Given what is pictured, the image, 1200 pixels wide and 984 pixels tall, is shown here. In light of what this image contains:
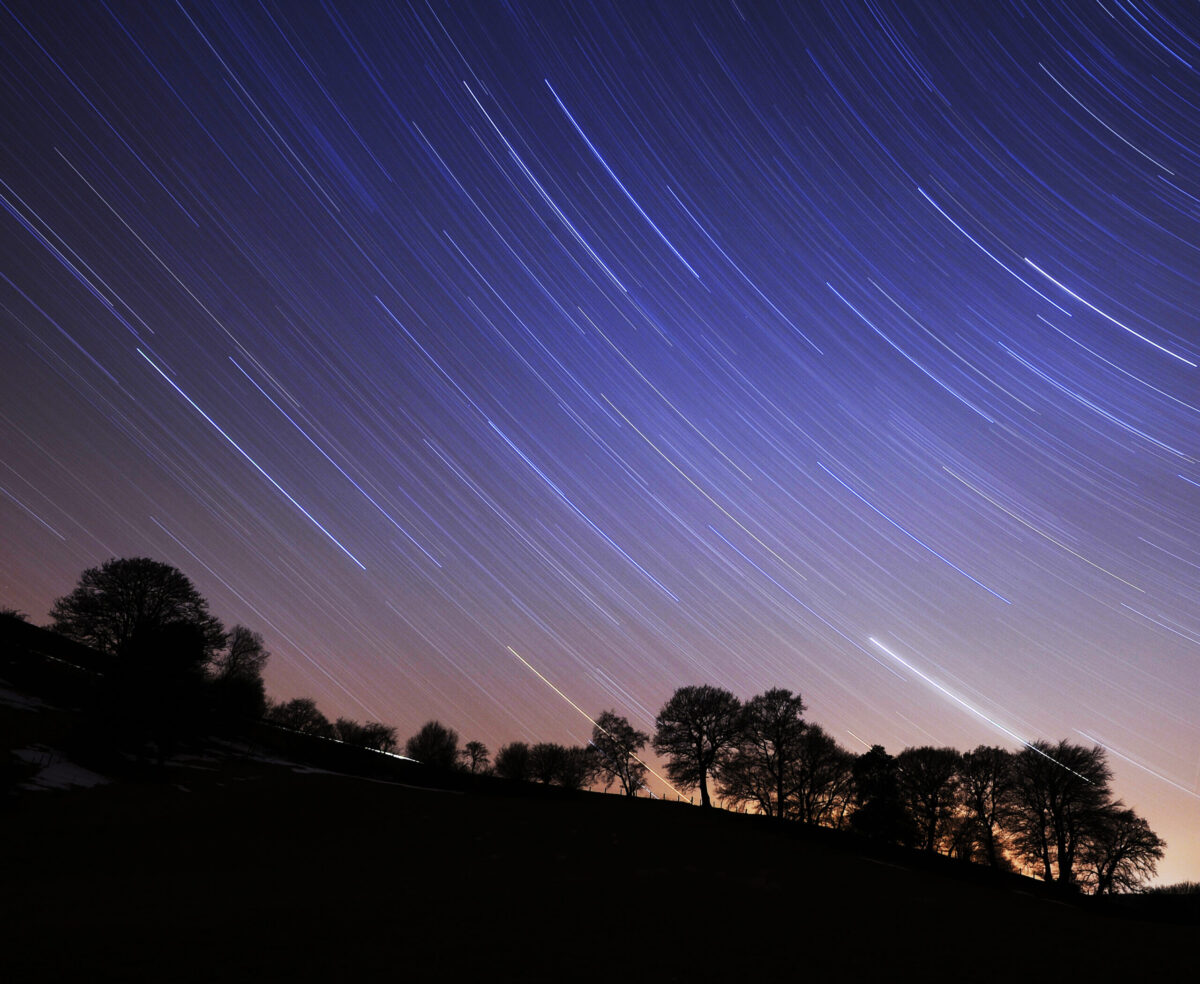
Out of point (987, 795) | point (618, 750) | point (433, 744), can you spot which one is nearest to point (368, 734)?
point (433, 744)

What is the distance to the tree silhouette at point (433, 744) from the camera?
9825 cm

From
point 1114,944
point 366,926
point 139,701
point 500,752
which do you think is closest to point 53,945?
point 366,926

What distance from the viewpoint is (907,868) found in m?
30.5

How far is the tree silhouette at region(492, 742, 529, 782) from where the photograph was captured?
308ft

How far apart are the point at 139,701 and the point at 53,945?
95.2 ft

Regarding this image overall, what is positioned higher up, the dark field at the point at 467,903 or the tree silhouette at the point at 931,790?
the tree silhouette at the point at 931,790

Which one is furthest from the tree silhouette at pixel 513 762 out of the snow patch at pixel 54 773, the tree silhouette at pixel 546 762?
the snow patch at pixel 54 773

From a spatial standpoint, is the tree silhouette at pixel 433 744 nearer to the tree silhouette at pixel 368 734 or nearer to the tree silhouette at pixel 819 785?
the tree silhouette at pixel 368 734

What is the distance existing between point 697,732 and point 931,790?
65.9ft

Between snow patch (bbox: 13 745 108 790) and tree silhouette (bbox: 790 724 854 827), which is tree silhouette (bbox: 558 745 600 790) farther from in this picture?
snow patch (bbox: 13 745 108 790)

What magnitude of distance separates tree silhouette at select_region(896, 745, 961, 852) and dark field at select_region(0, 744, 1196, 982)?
22966mm

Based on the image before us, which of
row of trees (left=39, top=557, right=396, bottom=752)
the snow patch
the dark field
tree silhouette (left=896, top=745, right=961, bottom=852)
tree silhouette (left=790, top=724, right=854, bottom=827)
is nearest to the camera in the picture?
the dark field

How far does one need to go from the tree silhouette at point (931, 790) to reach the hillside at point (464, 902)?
22656mm

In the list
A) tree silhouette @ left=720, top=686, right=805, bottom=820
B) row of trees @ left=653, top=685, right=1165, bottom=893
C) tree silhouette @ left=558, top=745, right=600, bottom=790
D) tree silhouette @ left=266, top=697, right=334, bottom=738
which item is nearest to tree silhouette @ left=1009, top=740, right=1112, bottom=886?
row of trees @ left=653, top=685, right=1165, bottom=893
